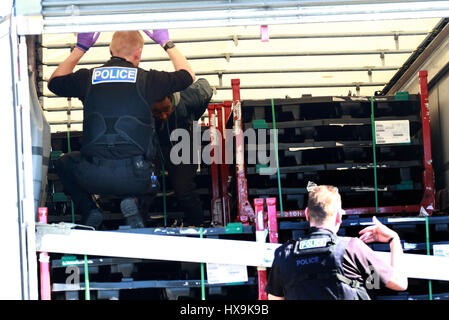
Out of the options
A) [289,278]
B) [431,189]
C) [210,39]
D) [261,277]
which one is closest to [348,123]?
[431,189]

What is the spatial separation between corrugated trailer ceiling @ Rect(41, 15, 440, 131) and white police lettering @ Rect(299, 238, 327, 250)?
10.7 ft

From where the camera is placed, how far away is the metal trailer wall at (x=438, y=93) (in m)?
8.04

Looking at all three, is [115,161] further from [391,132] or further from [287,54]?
[391,132]

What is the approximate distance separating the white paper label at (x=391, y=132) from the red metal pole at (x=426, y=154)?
0.17 metres

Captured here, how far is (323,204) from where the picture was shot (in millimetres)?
5539

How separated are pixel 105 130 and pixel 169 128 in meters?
0.97

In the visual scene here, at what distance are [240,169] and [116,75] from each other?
147cm

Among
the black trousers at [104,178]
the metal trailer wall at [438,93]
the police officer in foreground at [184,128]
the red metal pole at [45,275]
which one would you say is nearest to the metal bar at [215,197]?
the police officer in foreground at [184,128]

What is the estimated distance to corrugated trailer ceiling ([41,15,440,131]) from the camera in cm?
833

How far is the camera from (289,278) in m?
5.49

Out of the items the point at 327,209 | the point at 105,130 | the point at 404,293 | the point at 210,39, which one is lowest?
the point at 404,293

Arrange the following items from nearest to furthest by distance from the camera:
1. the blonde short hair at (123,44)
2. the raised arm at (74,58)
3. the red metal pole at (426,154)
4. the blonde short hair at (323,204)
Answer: the blonde short hair at (323,204) < the raised arm at (74,58) < the blonde short hair at (123,44) < the red metal pole at (426,154)

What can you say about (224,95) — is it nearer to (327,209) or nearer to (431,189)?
(431,189)

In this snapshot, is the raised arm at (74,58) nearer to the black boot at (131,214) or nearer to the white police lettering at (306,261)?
the black boot at (131,214)
